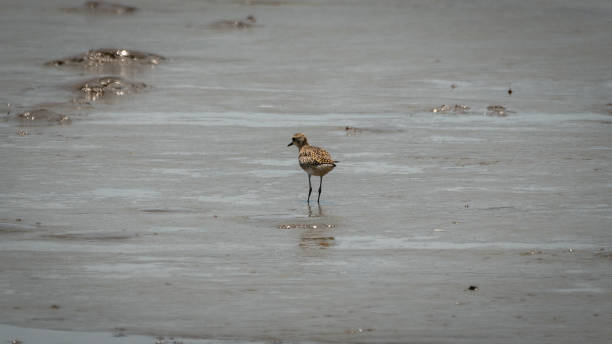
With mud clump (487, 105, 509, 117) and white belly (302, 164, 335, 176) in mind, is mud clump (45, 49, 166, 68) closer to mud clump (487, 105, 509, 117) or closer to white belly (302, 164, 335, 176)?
mud clump (487, 105, 509, 117)

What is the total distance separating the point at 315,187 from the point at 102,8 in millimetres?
19224

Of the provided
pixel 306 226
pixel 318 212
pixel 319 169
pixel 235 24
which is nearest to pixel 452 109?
pixel 319 169

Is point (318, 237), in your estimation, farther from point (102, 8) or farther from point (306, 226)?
point (102, 8)

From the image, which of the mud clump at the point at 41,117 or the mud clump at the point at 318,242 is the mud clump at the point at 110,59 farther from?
→ the mud clump at the point at 318,242

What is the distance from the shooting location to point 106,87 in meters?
18.9

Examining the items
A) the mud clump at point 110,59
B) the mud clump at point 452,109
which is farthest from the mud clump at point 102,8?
the mud clump at point 452,109

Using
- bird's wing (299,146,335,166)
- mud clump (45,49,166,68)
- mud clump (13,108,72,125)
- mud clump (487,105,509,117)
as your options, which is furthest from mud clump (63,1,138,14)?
bird's wing (299,146,335,166)

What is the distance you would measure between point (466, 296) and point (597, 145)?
7.37 m

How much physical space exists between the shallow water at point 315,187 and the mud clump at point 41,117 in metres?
0.23

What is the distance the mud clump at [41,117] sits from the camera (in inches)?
639

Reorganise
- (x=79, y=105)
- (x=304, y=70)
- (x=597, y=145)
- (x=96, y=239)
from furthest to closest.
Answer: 1. (x=304, y=70)
2. (x=79, y=105)
3. (x=597, y=145)
4. (x=96, y=239)

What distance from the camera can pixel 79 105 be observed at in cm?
1775

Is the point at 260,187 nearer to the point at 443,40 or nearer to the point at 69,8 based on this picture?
the point at 443,40

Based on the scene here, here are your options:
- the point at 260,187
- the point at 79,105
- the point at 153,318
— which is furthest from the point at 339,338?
the point at 79,105
